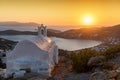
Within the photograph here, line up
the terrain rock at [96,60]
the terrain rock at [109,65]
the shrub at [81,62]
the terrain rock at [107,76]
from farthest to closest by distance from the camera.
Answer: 1. the shrub at [81,62]
2. the terrain rock at [96,60]
3. the terrain rock at [109,65]
4. the terrain rock at [107,76]

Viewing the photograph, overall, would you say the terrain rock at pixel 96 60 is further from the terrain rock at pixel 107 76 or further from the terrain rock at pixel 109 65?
the terrain rock at pixel 107 76

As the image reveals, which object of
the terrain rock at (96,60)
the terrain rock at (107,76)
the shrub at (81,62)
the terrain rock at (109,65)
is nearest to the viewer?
the terrain rock at (107,76)

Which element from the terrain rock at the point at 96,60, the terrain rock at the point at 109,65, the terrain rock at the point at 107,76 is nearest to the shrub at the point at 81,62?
the terrain rock at the point at 96,60

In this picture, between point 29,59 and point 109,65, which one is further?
point 29,59

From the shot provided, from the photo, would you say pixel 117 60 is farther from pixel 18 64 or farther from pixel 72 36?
pixel 72 36

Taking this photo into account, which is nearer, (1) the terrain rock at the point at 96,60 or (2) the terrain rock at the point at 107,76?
(2) the terrain rock at the point at 107,76

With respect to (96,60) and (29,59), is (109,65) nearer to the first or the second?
(96,60)

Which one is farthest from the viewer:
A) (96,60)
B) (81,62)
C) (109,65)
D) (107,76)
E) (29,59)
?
(81,62)

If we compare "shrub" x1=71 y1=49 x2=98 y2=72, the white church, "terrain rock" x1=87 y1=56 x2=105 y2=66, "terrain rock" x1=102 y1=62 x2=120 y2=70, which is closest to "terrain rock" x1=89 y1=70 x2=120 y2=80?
"terrain rock" x1=102 y1=62 x2=120 y2=70

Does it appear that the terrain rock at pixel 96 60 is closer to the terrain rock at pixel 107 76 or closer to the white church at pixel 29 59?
the white church at pixel 29 59

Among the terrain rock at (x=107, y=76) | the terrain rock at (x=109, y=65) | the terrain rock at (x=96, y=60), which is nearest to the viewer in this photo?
the terrain rock at (x=107, y=76)

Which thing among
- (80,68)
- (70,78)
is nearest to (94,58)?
(80,68)

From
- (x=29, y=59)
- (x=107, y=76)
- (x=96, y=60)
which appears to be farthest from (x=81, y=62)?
(x=107, y=76)

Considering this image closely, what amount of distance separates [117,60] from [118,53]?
1.53 m
